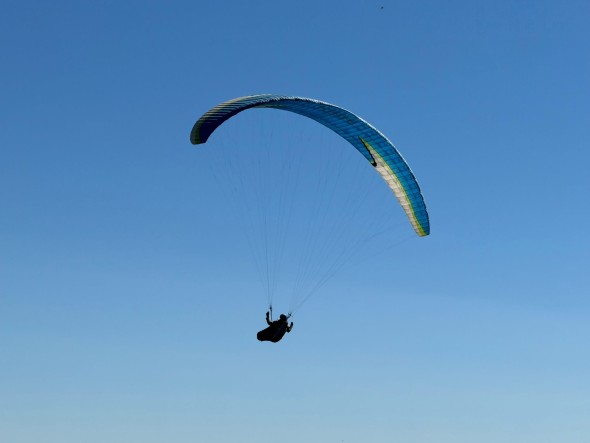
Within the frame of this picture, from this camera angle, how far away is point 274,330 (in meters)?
44.2

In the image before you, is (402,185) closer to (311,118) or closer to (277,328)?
(311,118)

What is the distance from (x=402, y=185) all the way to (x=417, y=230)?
2666 mm

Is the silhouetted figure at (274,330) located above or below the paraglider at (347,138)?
below

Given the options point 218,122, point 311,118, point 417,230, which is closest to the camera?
point 218,122

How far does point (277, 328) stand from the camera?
44.3 m

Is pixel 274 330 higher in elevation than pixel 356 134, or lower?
lower

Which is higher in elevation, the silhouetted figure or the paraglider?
the paraglider

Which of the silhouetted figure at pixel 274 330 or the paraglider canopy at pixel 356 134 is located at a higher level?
the paraglider canopy at pixel 356 134

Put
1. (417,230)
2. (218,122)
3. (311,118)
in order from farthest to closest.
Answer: (417,230) → (311,118) → (218,122)

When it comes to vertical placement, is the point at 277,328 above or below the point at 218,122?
below

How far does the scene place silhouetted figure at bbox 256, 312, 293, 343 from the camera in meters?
44.2

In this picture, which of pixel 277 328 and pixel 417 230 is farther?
pixel 417 230

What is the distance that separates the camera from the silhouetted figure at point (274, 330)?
44188mm

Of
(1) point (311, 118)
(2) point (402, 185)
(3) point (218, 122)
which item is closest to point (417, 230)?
(2) point (402, 185)
